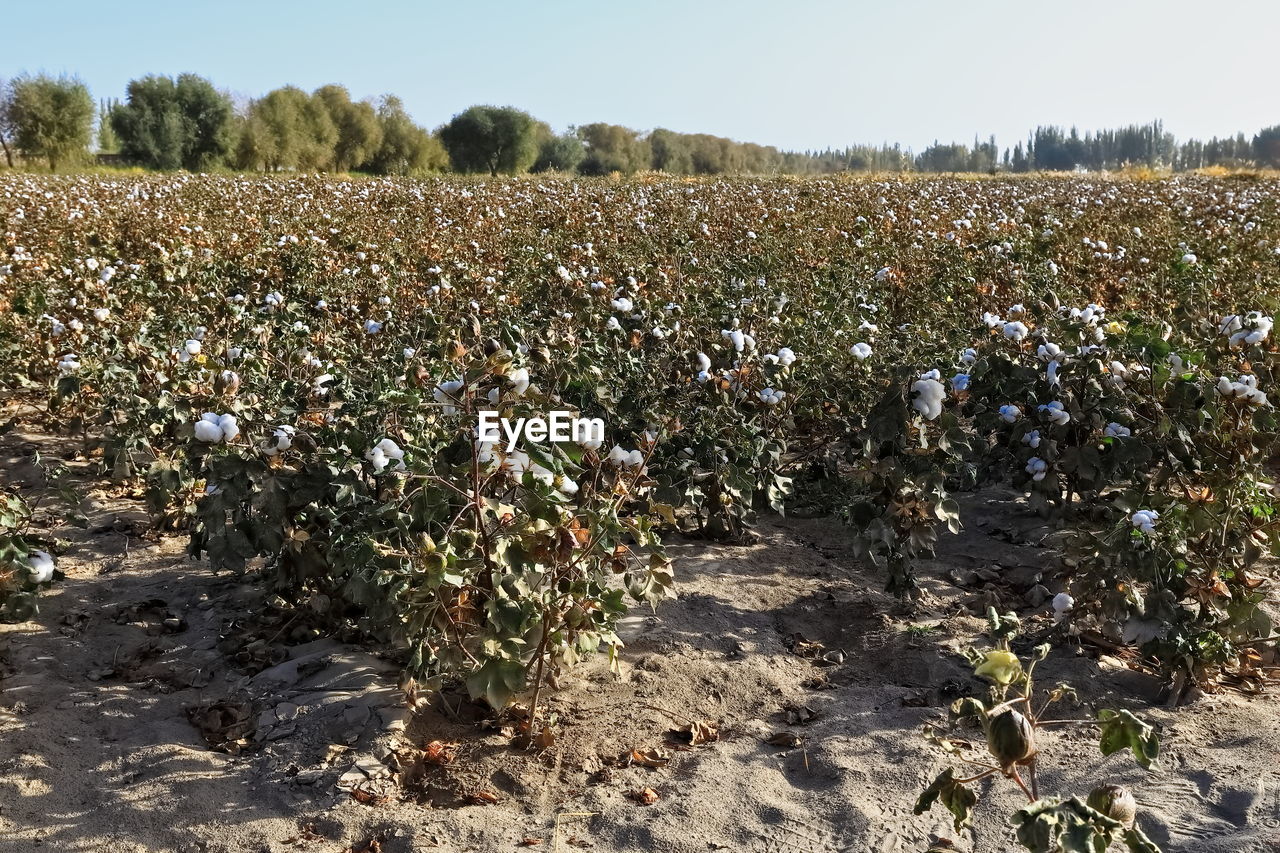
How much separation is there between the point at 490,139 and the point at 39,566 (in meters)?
59.1

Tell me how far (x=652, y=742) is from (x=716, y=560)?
137 cm

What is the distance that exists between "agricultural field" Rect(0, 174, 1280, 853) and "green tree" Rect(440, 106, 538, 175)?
55360mm

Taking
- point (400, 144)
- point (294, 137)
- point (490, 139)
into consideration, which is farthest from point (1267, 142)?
point (294, 137)

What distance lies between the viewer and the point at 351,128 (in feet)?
172

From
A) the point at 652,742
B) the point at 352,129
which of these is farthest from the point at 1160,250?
the point at 352,129

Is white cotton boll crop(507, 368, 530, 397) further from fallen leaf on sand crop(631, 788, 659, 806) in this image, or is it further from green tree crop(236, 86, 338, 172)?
green tree crop(236, 86, 338, 172)

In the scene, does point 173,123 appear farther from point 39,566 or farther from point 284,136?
point 39,566

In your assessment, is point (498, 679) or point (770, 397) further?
point (770, 397)

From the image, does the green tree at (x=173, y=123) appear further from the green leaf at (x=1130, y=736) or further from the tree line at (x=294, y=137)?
the green leaf at (x=1130, y=736)

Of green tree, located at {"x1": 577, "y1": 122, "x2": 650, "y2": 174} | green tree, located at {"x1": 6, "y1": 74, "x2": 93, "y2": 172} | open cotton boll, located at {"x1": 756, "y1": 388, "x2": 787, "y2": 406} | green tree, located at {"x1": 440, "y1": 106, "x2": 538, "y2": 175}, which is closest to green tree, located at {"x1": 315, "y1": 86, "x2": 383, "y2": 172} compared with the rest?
green tree, located at {"x1": 440, "y1": 106, "x2": 538, "y2": 175}

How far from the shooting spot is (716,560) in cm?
426

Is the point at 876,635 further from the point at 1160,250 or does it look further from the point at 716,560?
the point at 1160,250

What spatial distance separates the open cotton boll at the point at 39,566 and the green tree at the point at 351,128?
170 ft

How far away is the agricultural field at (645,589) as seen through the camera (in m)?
2.55
